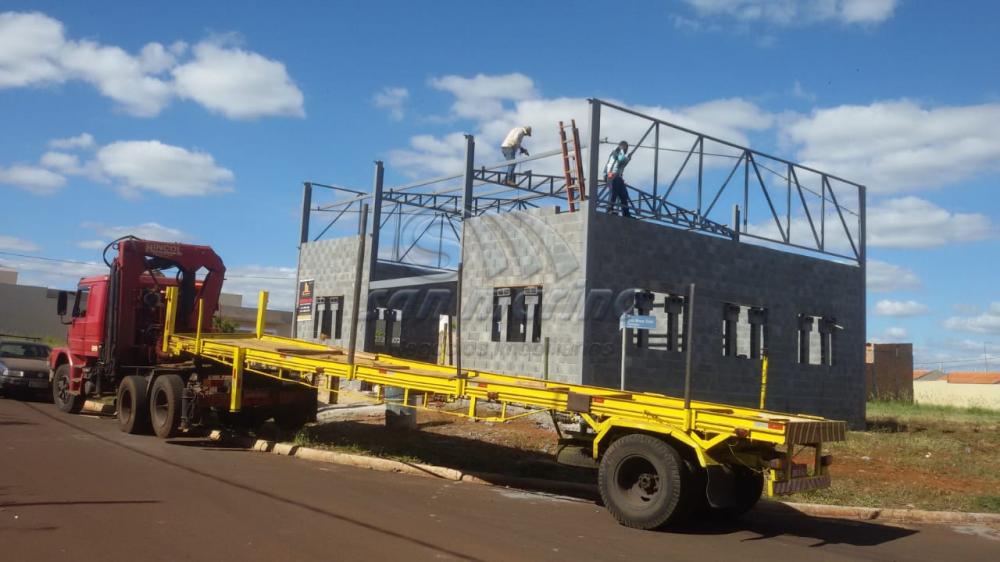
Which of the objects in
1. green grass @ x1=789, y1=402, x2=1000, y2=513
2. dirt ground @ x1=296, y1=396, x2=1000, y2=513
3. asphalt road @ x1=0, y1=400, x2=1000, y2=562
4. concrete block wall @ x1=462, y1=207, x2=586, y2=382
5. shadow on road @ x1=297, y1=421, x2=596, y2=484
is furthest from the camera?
concrete block wall @ x1=462, y1=207, x2=586, y2=382

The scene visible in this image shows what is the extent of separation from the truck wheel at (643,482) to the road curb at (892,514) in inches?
107

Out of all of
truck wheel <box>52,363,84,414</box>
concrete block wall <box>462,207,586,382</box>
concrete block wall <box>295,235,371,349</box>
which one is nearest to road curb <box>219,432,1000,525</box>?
truck wheel <box>52,363,84,414</box>

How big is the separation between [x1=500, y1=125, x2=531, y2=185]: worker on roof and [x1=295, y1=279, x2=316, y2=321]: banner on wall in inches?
360

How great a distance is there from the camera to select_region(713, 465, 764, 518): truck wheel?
8586 mm

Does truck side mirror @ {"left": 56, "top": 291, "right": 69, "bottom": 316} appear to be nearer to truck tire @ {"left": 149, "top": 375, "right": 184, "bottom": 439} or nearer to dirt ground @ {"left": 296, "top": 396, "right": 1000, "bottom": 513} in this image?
truck tire @ {"left": 149, "top": 375, "right": 184, "bottom": 439}

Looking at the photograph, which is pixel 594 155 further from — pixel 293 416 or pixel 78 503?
pixel 78 503

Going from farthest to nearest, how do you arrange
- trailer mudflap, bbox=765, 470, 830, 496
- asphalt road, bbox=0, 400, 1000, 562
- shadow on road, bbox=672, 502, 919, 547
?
shadow on road, bbox=672, 502, 919, 547 → trailer mudflap, bbox=765, 470, 830, 496 → asphalt road, bbox=0, 400, 1000, 562

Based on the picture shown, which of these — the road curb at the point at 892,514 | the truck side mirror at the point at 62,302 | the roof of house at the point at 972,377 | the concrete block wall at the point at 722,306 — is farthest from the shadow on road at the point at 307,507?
the roof of house at the point at 972,377

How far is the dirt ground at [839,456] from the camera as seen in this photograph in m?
11.2

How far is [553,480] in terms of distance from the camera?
11391 mm

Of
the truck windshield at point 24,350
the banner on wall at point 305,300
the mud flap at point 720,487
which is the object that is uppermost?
the banner on wall at point 305,300

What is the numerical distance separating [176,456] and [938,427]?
20.4m

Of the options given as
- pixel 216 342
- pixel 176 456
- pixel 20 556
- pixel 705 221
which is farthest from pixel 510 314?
pixel 20 556

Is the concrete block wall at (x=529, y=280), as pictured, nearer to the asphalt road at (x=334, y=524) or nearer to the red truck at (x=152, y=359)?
the red truck at (x=152, y=359)
